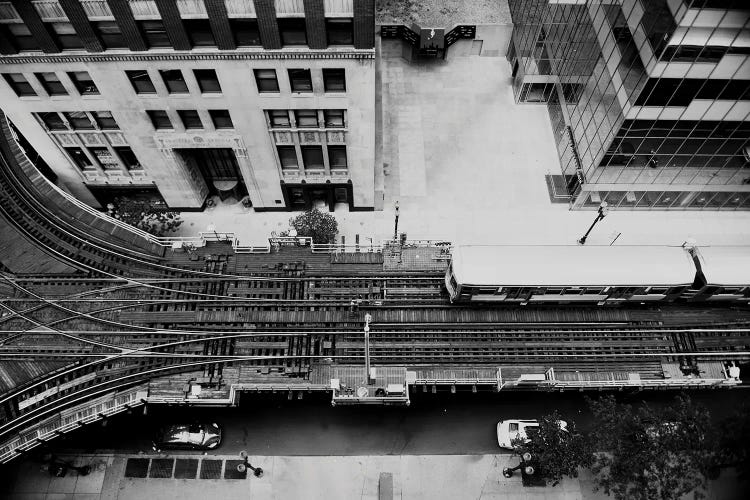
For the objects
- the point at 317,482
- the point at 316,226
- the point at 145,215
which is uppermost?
the point at 145,215

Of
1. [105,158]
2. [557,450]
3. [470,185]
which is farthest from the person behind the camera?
[470,185]

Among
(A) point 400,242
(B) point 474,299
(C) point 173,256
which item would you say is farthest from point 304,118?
(B) point 474,299

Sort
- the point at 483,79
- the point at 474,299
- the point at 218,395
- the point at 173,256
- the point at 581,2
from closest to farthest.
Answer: the point at 218,395, the point at 474,299, the point at 173,256, the point at 581,2, the point at 483,79

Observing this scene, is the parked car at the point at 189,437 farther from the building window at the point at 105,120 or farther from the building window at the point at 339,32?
the building window at the point at 339,32

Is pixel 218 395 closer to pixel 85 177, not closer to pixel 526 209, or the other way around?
pixel 85 177

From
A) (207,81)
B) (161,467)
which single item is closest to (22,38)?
(207,81)

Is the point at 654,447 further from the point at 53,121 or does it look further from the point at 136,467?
the point at 53,121
